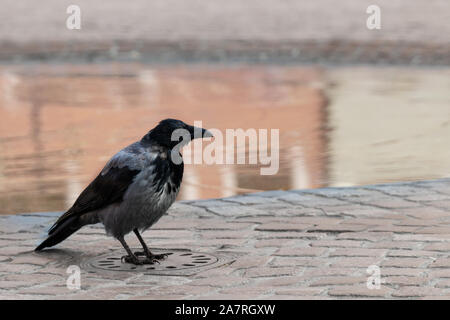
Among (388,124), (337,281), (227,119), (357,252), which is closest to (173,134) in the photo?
(337,281)

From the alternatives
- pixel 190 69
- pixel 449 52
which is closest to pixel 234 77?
pixel 190 69

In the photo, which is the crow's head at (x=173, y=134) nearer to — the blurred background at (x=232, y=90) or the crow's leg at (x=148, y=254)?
the crow's leg at (x=148, y=254)

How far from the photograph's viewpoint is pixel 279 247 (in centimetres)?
724

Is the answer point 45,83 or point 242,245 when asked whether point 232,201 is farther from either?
point 45,83

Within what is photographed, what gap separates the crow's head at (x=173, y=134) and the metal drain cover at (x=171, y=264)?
784mm

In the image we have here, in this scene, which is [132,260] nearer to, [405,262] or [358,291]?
[358,291]

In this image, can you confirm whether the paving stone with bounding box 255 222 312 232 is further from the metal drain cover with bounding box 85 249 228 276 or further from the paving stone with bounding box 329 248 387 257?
the metal drain cover with bounding box 85 249 228 276

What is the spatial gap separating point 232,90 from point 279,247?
10319 mm

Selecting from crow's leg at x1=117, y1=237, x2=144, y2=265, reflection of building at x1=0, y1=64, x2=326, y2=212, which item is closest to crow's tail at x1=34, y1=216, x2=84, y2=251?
crow's leg at x1=117, y1=237, x2=144, y2=265

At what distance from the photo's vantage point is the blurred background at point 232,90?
10648 mm

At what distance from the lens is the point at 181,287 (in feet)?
20.5

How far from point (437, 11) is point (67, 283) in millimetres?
24616

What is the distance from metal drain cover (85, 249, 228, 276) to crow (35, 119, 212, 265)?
0.35ft
